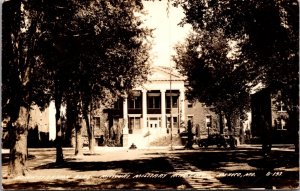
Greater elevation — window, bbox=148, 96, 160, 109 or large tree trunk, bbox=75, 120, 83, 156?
window, bbox=148, 96, 160, 109

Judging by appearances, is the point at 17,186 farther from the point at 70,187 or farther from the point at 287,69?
the point at 287,69

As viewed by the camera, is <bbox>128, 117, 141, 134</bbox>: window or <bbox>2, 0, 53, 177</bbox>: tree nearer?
<bbox>2, 0, 53, 177</bbox>: tree

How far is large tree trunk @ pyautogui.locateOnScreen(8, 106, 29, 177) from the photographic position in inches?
626

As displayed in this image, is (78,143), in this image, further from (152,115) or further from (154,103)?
(154,103)

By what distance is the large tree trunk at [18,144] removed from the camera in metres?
15.9

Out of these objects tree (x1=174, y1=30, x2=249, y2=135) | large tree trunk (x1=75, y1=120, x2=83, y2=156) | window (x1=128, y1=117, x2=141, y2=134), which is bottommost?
large tree trunk (x1=75, y1=120, x2=83, y2=156)

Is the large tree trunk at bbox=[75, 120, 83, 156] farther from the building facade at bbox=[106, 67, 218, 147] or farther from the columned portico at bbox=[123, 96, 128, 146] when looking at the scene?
the building facade at bbox=[106, 67, 218, 147]

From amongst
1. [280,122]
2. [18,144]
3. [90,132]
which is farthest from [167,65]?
[90,132]

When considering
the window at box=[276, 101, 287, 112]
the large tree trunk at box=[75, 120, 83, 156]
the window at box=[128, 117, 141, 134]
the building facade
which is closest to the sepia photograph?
the window at box=[276, 101, 287, 112]

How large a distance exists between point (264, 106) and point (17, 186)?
33.0 feet

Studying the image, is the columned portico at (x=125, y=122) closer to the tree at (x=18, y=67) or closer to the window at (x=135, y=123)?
the window at (x=135, y=123)

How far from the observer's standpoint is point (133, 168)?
18172 mm

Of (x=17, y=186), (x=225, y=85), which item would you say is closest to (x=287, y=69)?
(x=225, y=85)

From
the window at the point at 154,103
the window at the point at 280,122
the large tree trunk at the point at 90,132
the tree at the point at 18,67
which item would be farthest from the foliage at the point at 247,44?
the window at the point at 154,103
